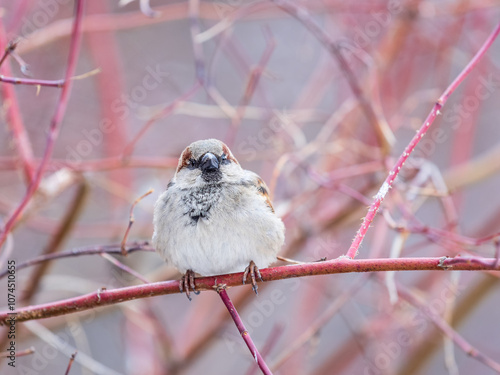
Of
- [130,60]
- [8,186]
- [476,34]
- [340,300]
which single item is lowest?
[340,300]

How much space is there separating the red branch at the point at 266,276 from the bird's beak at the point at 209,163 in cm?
55

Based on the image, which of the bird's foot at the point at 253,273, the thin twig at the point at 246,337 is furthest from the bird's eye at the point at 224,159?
the thin twig at the point at 246,337

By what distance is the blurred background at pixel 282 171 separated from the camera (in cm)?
229

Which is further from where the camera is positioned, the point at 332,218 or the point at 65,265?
the point at 65,265

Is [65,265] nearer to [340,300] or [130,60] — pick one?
[130,60]

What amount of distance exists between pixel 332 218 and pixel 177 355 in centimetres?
94

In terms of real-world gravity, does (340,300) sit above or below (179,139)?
below

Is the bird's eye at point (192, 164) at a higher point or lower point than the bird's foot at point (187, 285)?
higher

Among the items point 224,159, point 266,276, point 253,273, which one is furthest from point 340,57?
point 266,276

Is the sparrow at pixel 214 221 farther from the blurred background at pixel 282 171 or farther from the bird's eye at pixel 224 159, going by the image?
the blurred background at pixel 282 171

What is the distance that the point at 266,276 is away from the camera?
1449 mm

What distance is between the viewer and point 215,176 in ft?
7.01

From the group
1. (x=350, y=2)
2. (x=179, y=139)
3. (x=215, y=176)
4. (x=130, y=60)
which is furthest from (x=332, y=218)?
(x=130, y=60)

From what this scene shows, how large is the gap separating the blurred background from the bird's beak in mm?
241
